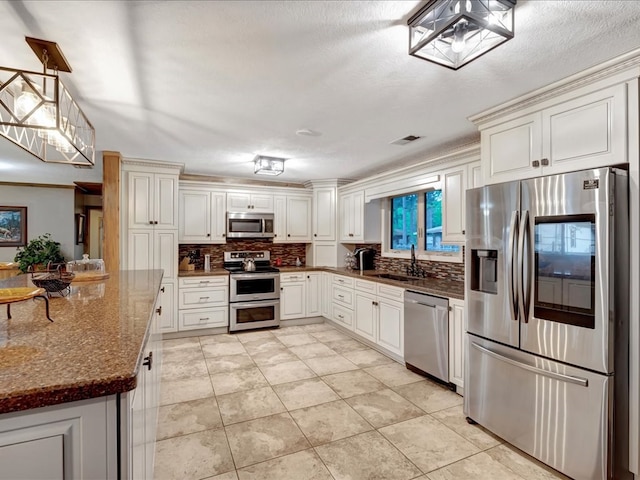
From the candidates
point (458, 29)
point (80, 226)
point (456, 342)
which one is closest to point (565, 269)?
point (456, 342)

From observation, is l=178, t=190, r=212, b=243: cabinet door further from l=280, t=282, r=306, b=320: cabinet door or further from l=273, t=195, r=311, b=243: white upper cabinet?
l=280, t=282, r=306, b=320: cabinet door

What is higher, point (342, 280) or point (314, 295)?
point (342, 280)

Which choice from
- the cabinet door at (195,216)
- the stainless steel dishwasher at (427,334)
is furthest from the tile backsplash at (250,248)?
the stainless steel dishwasher at (427,334)

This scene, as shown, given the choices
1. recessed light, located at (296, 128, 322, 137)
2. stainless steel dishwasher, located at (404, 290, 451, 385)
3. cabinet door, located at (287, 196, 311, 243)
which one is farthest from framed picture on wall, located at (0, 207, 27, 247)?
stainless steel dishwasher, located at (404, 290, 451, 385)

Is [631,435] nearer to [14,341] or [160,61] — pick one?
[14,341]

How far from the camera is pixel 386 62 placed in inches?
73.4

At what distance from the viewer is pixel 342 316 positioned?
15.2 feet

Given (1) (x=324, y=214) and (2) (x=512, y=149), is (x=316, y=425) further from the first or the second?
(1) (x=324, y=214)

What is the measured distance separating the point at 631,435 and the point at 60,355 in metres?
2.59

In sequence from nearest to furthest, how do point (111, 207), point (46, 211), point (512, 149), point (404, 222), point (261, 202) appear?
point (512, 149), point (111, 207), point (404, 222), point (261, 202), point (46, 211)

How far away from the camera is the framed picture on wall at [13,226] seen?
6238 mm

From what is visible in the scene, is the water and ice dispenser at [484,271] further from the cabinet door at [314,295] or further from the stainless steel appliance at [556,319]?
the cabinet door at [314,295]

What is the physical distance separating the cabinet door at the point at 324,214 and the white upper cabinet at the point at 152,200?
213cm

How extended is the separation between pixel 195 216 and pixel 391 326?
313cm
